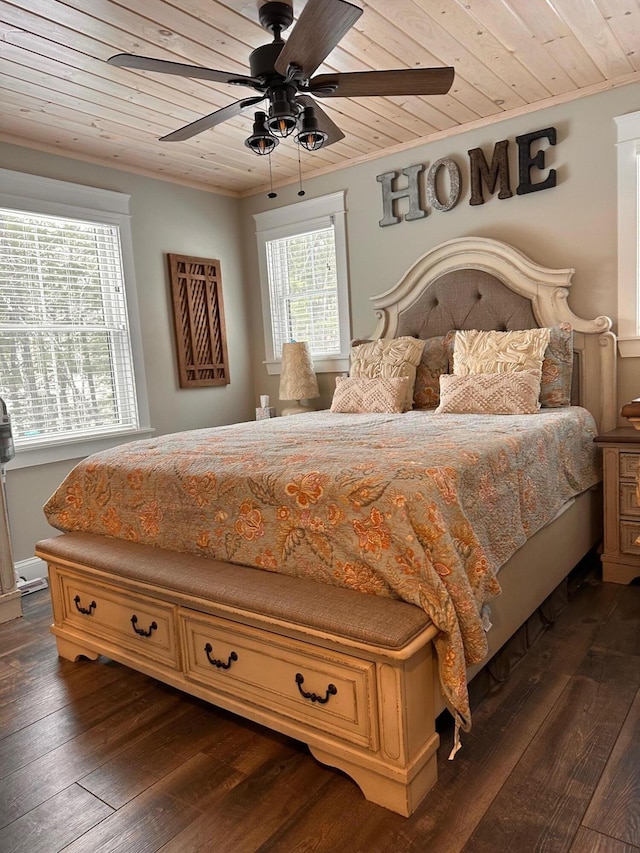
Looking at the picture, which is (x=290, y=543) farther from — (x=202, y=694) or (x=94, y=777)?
(x=94, y=777)

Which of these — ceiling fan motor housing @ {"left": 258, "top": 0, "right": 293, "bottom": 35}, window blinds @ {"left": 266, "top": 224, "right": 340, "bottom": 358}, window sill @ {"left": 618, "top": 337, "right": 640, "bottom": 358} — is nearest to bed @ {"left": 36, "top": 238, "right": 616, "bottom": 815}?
window sill @ {"left": 618, "top": 337, "right": 640, "bottom": 358}

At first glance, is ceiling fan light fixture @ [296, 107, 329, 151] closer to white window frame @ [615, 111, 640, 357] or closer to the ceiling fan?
the ceiling fan

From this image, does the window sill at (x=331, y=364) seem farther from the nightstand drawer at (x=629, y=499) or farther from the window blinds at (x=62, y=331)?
the nightstand drawer at (x=629, y=499)

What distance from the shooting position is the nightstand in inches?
109

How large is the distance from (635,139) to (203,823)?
11.7ft

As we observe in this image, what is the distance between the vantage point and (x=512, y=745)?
1.73 metres

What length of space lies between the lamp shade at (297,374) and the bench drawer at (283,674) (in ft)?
8.33

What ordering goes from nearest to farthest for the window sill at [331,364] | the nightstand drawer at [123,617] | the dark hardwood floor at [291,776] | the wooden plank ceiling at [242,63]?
1. the dark hardwood floor at [291,776]
2. the nightstand drawer at [123,617]
3. the wooden plank ceiling at [242,63]
4. the window sill at [331,364]

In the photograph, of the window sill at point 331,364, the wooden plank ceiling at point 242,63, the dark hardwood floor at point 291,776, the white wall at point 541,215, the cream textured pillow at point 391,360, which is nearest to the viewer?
the dark hardwood floor at point 291,776

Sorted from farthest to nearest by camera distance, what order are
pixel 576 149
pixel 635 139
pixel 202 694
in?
pixel 576 149
pixel 635 139
pixel 202 694

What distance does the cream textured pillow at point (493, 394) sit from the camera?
9.65 feet

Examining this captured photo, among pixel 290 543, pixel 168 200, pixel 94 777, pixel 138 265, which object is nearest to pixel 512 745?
pixel 290 543

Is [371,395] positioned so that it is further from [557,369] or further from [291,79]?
[291,79]

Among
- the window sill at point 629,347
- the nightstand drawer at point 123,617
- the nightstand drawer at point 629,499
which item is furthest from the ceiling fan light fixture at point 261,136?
the nightstand drawer at point 629,499
